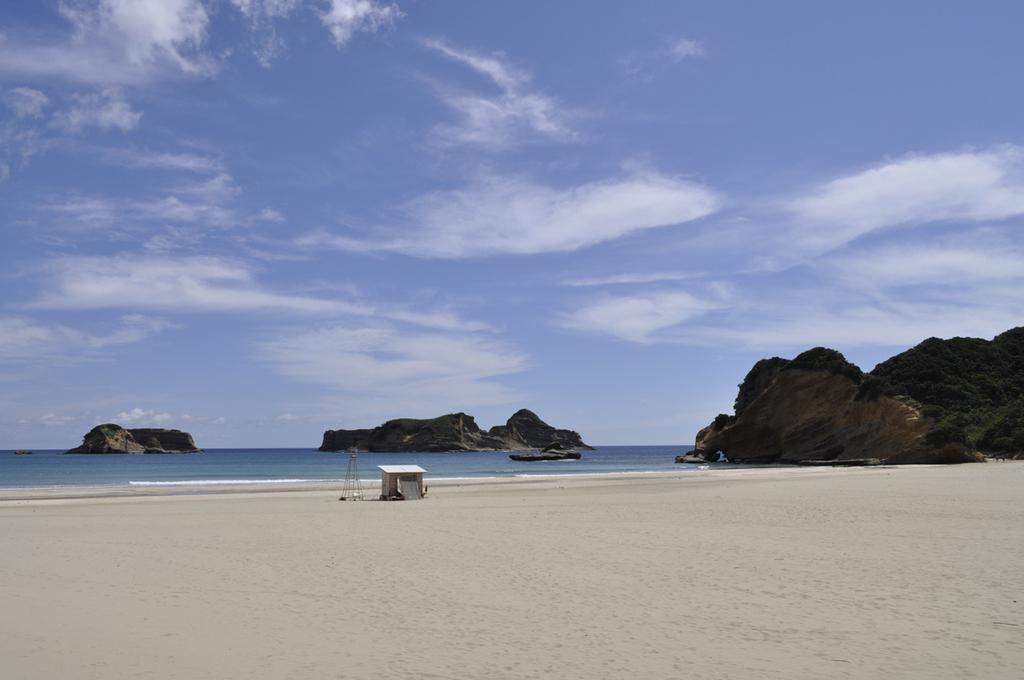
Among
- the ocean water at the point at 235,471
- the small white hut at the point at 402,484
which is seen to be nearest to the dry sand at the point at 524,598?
the small white hut at the point at 402,484

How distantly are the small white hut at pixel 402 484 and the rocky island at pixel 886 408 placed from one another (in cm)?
4658

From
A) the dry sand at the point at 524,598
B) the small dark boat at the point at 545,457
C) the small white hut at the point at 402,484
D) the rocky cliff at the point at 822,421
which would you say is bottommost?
the small dark boat at the point at 545,457

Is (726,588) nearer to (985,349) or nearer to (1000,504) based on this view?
(1000,504)

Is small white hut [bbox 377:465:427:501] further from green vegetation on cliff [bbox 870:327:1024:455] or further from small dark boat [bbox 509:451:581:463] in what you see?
small dark boat [bbox 509:451:581:463]

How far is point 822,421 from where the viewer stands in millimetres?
76062

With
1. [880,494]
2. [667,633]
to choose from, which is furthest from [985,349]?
[667,633]

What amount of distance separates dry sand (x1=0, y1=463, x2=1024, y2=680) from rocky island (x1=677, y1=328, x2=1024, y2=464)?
49141 mm

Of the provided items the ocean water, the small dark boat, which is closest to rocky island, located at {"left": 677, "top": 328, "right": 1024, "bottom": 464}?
the ocean water

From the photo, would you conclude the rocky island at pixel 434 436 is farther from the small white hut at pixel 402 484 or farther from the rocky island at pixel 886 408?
the small white hut at pixel 402 484

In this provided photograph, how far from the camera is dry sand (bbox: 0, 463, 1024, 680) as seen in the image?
6809 mm

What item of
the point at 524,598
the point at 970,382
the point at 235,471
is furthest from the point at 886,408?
the point at 524,598

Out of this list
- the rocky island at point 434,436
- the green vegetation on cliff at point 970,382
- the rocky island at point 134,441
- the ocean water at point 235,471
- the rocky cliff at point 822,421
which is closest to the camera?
the ocean water at point 235,471

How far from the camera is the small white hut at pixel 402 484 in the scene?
89.7ft

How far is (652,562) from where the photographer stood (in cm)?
1205
